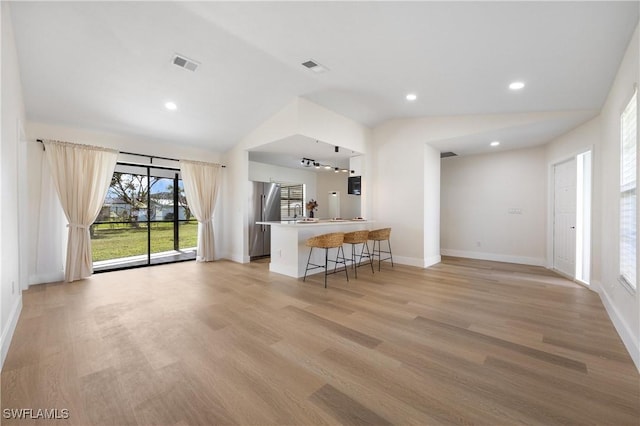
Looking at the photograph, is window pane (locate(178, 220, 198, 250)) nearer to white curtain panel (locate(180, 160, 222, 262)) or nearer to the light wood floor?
white curtain panel (locate(180, 160, 222, 262))

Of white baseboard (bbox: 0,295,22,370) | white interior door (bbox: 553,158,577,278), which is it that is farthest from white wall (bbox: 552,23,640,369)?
white baseboard (bbox: 0,295,22,370)

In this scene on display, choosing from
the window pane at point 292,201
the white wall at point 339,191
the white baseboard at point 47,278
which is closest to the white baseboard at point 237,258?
the window pane at point 292,201

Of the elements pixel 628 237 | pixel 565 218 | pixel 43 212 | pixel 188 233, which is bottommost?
pixel 188 233

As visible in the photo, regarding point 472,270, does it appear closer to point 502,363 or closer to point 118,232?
point 502,363

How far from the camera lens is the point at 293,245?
15.4 feet

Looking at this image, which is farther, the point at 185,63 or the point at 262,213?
the point at 262,213

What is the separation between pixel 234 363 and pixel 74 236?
4218 mm

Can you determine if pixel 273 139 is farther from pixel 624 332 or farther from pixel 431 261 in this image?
pixel 624 332

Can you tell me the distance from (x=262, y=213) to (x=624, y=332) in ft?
19.8

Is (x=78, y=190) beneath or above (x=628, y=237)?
above

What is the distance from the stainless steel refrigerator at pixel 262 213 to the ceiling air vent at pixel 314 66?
3335 mm

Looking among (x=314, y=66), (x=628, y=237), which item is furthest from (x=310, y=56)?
(x=628, y=237)

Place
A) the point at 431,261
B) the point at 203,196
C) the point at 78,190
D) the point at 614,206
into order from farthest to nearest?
the point at 203,196 < the point at 431,261 < the point at 78,190 < the point at 614,206

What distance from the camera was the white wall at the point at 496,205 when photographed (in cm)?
569
